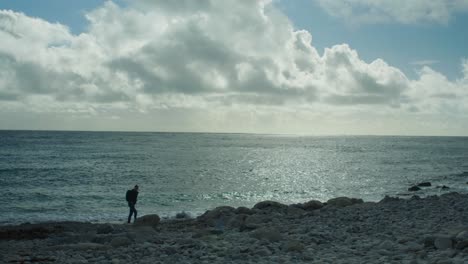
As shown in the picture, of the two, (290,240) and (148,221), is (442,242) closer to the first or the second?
(290,240)

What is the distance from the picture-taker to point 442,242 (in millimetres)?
10891

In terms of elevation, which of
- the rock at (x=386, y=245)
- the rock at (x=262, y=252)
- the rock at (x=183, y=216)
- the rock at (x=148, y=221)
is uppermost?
the rock at (x=386, y=245)

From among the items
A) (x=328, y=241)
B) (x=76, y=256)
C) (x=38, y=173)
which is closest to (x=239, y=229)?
(x=328, y=241)

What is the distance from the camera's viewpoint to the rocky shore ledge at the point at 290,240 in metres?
11.1

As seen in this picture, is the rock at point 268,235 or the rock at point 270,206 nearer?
the rock at point 268,235

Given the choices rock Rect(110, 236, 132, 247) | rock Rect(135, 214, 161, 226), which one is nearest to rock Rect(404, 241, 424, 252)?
rock Rect(110, 236, 132, 247)

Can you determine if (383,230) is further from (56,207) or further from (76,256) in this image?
(56,207)

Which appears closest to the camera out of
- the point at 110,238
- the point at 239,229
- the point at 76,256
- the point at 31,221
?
the point at 76,256

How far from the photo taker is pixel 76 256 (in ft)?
41.4

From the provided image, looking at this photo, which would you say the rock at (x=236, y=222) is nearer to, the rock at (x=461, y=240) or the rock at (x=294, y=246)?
the rock at (x=294, y=246)

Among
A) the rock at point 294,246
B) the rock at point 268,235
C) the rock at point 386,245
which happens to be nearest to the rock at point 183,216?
the rock at point 268,235

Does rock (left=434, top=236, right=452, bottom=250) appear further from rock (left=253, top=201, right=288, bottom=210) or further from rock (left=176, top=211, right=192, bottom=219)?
rock (left=176, top=211, right=192, bottom=219)

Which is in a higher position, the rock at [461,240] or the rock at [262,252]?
the rock at [461,240]

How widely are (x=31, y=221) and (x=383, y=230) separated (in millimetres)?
19015
